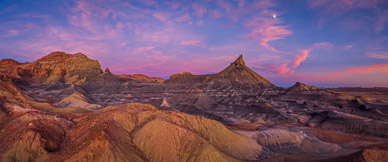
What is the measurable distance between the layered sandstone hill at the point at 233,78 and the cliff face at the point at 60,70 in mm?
39158

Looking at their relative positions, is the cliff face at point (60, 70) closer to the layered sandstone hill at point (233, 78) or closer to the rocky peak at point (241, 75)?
the layered sandstone hill at point (233, 78)

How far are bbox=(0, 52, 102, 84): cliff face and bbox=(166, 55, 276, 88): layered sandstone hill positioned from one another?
39158 mm

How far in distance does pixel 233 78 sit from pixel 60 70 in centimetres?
6978

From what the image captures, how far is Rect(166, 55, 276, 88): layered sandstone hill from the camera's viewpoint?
67.4 metres

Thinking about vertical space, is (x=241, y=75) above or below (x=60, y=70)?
below

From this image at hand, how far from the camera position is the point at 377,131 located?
81.4ft

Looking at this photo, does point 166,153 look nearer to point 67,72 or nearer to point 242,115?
point 242,115

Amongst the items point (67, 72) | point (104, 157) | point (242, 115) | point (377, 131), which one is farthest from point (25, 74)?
point (377, 131)

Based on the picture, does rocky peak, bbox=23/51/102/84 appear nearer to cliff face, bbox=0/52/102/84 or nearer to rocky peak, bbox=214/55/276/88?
cliff face, bbox=0/52/102/84

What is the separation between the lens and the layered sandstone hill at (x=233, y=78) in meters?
67.4

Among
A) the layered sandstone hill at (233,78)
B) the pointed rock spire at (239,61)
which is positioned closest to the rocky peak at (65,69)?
the layered sandstone hill at (233,78)

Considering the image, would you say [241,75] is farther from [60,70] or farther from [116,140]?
[60,70]

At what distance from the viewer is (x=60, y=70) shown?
82.8 m

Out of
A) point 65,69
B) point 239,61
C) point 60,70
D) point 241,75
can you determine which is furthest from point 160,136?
point 65,69
